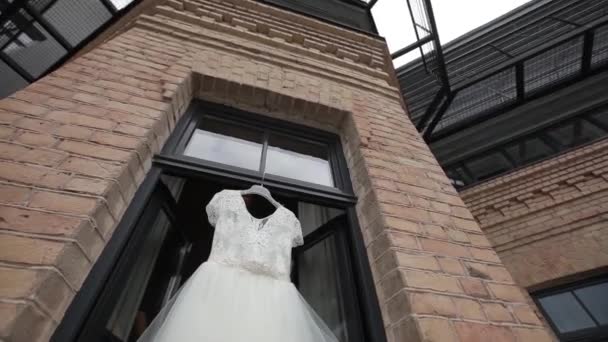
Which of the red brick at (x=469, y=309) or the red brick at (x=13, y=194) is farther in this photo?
the red brick at (x=469, y=309)

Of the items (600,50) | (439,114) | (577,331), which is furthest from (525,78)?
(577,331)

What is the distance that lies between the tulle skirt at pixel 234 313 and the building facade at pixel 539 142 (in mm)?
3433

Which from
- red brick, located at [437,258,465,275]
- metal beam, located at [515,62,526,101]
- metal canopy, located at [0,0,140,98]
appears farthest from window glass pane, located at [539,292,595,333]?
metal canopy, located at [0,0,140,98]

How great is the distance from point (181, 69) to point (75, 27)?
2.85 meters

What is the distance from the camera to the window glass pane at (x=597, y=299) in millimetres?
2988

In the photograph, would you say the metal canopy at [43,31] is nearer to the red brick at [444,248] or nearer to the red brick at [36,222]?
the red brick at [36,222]

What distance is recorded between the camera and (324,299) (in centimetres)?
148

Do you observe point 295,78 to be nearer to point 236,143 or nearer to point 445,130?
point 236,143

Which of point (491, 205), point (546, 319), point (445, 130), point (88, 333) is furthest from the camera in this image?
point (445, 130)

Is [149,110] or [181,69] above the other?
[181,69]

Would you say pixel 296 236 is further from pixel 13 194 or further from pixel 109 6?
pixel 109 6

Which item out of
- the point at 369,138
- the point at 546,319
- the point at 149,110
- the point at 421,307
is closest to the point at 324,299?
the point at 421,307

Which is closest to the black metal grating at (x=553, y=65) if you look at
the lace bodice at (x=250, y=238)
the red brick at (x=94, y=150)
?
the lace bodice at (x=250, y=238)

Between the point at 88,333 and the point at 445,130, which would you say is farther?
the point at 445,130
